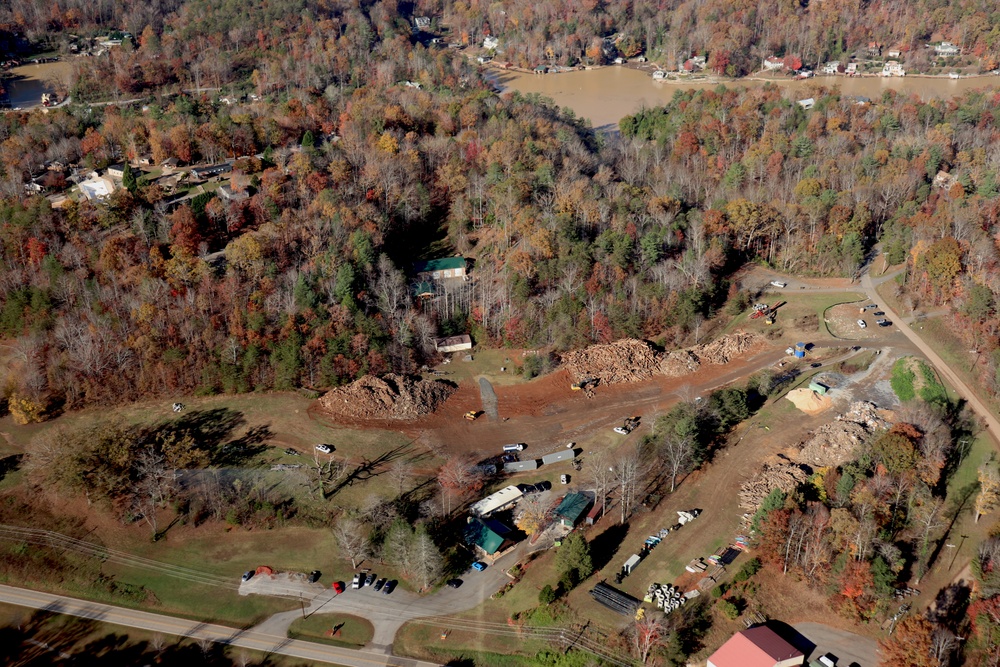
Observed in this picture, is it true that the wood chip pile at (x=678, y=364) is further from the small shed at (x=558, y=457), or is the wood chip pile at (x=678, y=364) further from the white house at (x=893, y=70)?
the white house at (x=893, y=70)

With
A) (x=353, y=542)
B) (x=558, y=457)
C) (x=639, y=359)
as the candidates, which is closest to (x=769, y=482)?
(x=558, y=457)

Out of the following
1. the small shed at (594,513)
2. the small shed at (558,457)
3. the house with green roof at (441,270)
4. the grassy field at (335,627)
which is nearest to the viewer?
the grassy field at (335,627)

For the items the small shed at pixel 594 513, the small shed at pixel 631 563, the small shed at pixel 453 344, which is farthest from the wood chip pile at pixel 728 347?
the small shed at pixel 631 563

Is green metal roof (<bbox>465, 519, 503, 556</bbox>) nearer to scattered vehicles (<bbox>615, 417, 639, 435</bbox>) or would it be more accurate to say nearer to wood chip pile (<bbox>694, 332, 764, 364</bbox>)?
scattered vehicles (<bbox>615, 417, 639, 435</bbox>)

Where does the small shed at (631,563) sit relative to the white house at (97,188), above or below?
below

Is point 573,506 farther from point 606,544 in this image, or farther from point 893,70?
point 893,70

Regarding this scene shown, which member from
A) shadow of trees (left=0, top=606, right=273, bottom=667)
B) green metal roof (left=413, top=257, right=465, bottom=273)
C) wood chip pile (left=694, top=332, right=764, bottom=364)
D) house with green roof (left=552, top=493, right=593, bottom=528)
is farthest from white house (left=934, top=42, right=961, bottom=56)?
shadow of trees (left=0, top=606, right=273, bottom=667)

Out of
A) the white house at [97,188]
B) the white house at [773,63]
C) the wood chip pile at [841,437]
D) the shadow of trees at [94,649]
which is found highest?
the white house at [97,188]

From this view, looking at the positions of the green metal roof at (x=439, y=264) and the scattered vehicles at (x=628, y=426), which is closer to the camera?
the scattered vehicles at (x=628, y=426)
